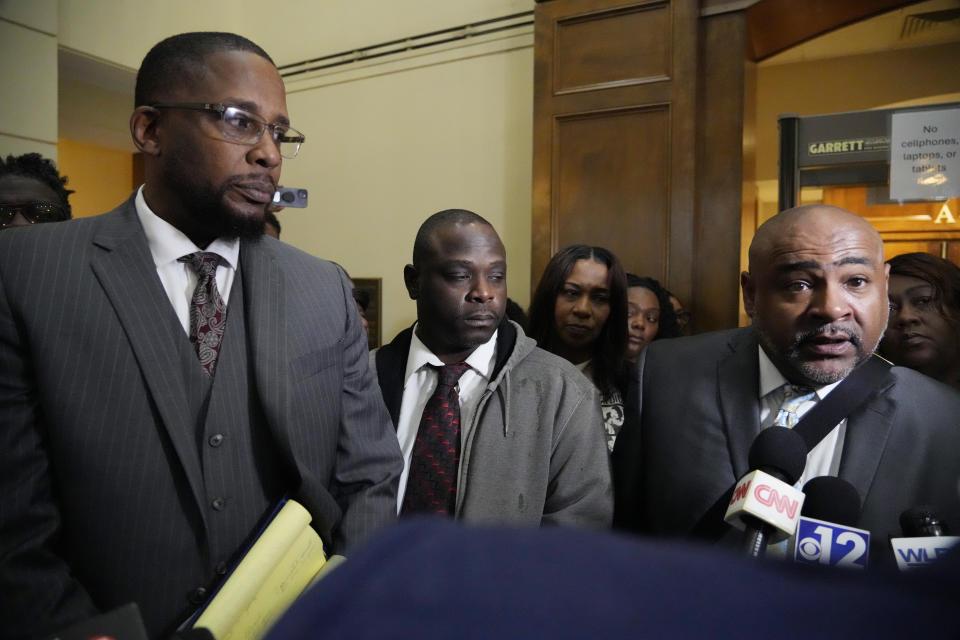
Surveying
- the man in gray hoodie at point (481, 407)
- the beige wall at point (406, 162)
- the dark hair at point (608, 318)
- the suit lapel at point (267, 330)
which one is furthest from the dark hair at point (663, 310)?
the suit lapel at point (267, 330)

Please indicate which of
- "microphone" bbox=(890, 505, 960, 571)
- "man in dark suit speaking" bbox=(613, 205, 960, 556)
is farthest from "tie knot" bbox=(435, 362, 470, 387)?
"microphone" bbox=(890, 505, 960, 571)

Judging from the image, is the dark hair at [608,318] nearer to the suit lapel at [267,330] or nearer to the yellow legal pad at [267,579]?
the suit lapel at [267,330]

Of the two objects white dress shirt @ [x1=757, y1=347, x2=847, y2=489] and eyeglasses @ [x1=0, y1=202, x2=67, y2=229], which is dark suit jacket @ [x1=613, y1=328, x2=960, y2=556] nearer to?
white dress shirt @ [x1=757, y1=347, x2=847, y2=489]

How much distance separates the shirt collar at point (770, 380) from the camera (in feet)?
5.57

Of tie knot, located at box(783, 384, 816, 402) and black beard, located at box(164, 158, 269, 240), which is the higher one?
black beard, located at box(164, 158, 269, 240)

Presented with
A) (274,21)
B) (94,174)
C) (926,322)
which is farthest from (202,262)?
(94,174)

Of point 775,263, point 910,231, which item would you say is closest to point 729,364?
point 775,263

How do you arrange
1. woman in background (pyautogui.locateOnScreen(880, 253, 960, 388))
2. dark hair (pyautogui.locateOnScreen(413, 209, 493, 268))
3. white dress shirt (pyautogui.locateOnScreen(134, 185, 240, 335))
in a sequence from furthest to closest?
woman in background (pyautogui.locateOnScreen(880, 253, 960, 388))
dark hair (pyautogui.locateOnScreen(413, 209, 493, 268))
white dress shirt (pyautogui.locateOnScreen(134, 185, 240, 335))

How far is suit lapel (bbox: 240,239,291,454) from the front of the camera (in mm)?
1340

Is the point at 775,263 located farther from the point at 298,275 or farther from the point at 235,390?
the point at 235,390

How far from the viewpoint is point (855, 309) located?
162 cm

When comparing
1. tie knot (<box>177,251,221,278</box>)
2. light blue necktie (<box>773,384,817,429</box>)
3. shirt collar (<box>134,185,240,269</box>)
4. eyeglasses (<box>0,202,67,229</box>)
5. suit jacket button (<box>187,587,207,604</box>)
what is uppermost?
eyeglasses (<box>0,202,67,229</box>)

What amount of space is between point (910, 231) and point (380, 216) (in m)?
4.28

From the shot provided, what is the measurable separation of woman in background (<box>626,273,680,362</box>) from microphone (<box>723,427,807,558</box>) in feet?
6.07
